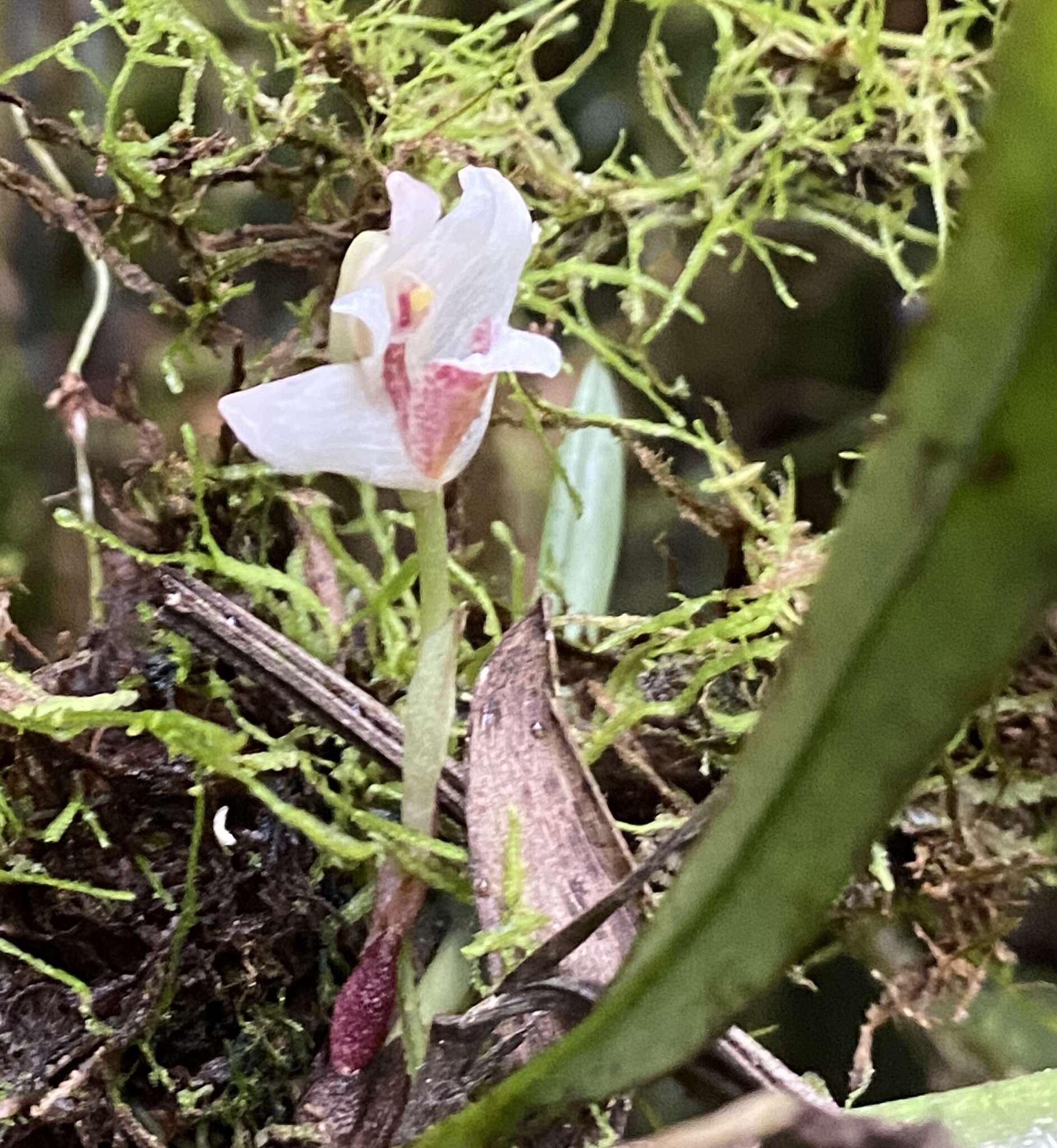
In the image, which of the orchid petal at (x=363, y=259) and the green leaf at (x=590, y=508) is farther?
the green leaf at (x=590, y=508)

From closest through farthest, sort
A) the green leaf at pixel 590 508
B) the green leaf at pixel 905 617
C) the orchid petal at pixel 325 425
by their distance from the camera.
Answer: the green leaf at pixel 905 617
the orchid petal at pixel 325 425
the green leaf at pixel 590 508

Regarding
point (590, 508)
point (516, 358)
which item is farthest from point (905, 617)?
point (590, 508)

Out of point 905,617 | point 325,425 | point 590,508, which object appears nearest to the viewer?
point 905,617

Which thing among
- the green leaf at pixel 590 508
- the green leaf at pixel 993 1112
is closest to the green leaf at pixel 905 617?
the green leaf at pixel 993 1112

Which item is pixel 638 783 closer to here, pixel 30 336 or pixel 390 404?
pixel 390 404

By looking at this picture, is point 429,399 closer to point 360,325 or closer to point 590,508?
point 360,325

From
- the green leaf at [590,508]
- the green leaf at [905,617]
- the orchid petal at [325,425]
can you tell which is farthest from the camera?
the green leaf at [590,508]

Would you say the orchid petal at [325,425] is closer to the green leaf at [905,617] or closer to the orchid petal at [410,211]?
the orchid petal at [410,211]
